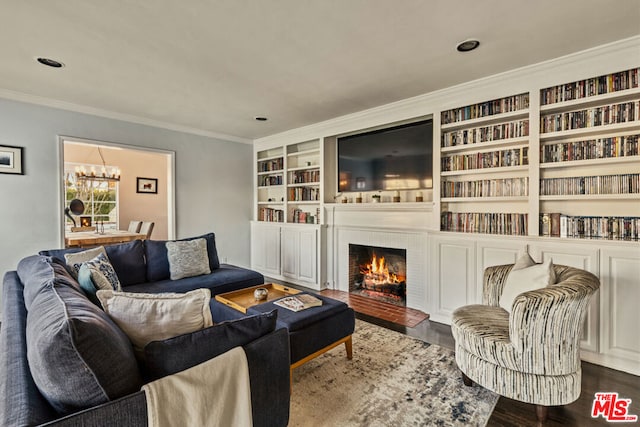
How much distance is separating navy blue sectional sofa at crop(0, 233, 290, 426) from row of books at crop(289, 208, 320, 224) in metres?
3.51

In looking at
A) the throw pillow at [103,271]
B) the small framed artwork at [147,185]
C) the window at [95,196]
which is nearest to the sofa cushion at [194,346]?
the throw pillow at [103,271]

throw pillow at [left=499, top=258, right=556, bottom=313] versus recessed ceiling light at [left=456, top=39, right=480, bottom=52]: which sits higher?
recessed ceiling light at [left=456, top=39, right=480, bottom=52]

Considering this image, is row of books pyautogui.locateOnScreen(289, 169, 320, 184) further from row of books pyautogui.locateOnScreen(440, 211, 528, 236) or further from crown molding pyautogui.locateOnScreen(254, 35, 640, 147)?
row of books pyautogui.locateOnScreen(440, 211, 528, 236)

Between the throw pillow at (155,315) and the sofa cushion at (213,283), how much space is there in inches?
75.4

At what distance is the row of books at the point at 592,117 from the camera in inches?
95.1

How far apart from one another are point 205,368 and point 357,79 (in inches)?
109

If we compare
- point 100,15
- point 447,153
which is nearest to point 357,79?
point 447,153

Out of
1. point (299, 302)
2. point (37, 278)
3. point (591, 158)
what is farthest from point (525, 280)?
point (37, 278)

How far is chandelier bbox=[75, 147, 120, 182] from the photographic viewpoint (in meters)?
5.78

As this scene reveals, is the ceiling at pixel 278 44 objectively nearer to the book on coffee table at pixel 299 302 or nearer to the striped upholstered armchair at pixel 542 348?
the striped upholstered armchair at pixel 542 348

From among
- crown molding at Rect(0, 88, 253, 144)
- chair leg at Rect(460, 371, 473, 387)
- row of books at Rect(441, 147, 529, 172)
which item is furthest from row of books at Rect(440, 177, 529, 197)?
crown molding at Rect(0, 88, 253, 144)

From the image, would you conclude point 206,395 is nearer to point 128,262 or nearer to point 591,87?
point 128,262

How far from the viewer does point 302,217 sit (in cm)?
508

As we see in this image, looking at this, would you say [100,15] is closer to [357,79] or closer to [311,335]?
[357,79]
